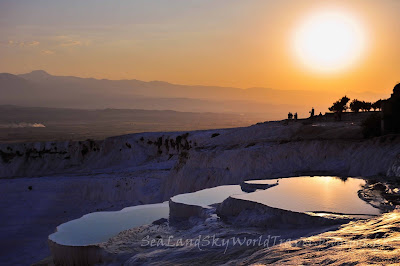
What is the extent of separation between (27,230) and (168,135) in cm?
2870

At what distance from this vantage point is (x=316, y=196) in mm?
17391

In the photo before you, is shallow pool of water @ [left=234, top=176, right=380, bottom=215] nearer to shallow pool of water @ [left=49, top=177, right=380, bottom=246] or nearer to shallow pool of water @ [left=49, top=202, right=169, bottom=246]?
shallow pool of water @ [left=49, top=177, right=380, bottom=246]

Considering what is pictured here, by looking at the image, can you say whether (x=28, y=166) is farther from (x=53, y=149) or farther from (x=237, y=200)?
(x=237, y=200)

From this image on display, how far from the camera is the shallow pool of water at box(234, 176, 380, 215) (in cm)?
1497

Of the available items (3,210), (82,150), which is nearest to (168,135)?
(82,150)

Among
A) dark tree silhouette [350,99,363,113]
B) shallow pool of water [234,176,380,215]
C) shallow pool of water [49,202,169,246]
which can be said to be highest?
dark tree silhouette [350,99,363,113]

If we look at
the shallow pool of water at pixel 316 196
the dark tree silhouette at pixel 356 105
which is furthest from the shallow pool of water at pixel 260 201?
the dark tree silhouette at pixel 356 105

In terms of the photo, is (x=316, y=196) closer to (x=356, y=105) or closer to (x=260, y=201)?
(x=260, y=201)

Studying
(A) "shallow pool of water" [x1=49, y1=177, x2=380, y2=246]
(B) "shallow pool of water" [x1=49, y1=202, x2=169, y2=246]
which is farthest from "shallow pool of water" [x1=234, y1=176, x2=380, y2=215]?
(B) "shallow pool of water" [x1=49, y1=202, x2=169, y2=246]

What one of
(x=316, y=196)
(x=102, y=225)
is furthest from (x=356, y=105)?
(x=102, y=225)

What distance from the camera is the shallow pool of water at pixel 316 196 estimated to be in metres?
15.0

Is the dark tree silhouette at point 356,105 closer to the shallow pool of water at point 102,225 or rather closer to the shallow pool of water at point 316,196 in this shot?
the shallow pool of water at point 316,196

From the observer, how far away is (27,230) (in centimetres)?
3691

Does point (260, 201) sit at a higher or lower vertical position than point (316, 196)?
lower
